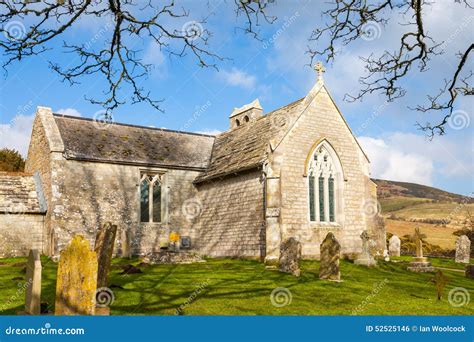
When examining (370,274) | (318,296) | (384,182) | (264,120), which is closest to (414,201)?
(384,182)

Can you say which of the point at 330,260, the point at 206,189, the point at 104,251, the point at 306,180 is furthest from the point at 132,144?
the point at 104,251

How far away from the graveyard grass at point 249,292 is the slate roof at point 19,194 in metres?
5.19

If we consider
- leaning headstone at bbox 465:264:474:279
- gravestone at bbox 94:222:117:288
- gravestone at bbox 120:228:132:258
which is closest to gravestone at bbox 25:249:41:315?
gravestone at bbox 94:222:117:288

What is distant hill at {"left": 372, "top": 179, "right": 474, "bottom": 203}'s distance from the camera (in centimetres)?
9356

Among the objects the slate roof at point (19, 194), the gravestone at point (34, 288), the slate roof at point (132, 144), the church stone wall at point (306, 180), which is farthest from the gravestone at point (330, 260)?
the slate roof at point (19, 194)

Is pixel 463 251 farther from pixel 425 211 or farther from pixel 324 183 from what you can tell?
pixel 425 211

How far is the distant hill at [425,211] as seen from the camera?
48631mm

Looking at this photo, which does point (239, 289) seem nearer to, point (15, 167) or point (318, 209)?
point (318, 209)

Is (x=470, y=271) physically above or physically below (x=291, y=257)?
below

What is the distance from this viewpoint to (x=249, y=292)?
39.6 feet

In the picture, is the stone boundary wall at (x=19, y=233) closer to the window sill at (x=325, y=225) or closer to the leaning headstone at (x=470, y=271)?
the window sill at (x=325, y=225)

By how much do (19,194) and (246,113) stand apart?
18647mm

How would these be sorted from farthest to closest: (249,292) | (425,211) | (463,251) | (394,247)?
(425,211) → (394,247) → (463,251) → (249,292)

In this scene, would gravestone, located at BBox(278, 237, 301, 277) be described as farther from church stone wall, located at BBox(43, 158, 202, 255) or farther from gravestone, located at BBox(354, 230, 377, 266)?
church stone wall, located at BBox(43, 158, 202, 255)
